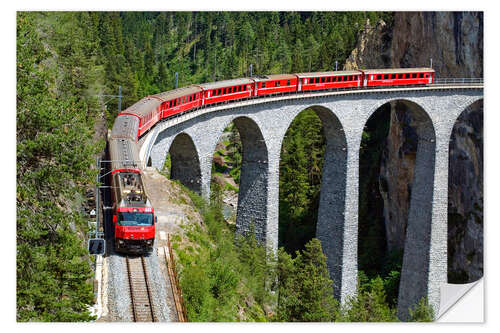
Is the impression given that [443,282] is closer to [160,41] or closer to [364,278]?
[364,278]

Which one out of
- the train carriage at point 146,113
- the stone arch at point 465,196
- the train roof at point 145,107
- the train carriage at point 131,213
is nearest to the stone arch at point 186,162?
the train roof at point 145,107

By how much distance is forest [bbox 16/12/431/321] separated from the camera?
1873cm

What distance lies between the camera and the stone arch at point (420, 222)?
4259 cm

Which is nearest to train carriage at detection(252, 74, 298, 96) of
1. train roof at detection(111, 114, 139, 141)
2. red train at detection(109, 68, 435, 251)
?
red train at detection(109, 68, 435, 251)

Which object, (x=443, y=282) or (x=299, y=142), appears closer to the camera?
(x=443, y=282)

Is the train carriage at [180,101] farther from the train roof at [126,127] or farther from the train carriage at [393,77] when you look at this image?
the train carriage at [393,77]

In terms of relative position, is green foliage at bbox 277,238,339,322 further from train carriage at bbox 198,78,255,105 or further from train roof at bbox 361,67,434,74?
train roof at bbox 361,67,434,74

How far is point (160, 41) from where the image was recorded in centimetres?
7806

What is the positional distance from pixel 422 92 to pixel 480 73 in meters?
4.05

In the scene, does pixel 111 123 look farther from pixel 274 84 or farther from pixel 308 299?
pixel 308 299

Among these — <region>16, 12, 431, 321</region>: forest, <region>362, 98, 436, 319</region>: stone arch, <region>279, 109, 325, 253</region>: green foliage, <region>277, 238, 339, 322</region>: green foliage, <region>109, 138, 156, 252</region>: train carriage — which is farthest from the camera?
<region>279, 109, 325, 253</region>: green foliage

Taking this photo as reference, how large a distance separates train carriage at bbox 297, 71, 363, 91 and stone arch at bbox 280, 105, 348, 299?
1331mm

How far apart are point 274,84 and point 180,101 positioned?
7635 millimetres
